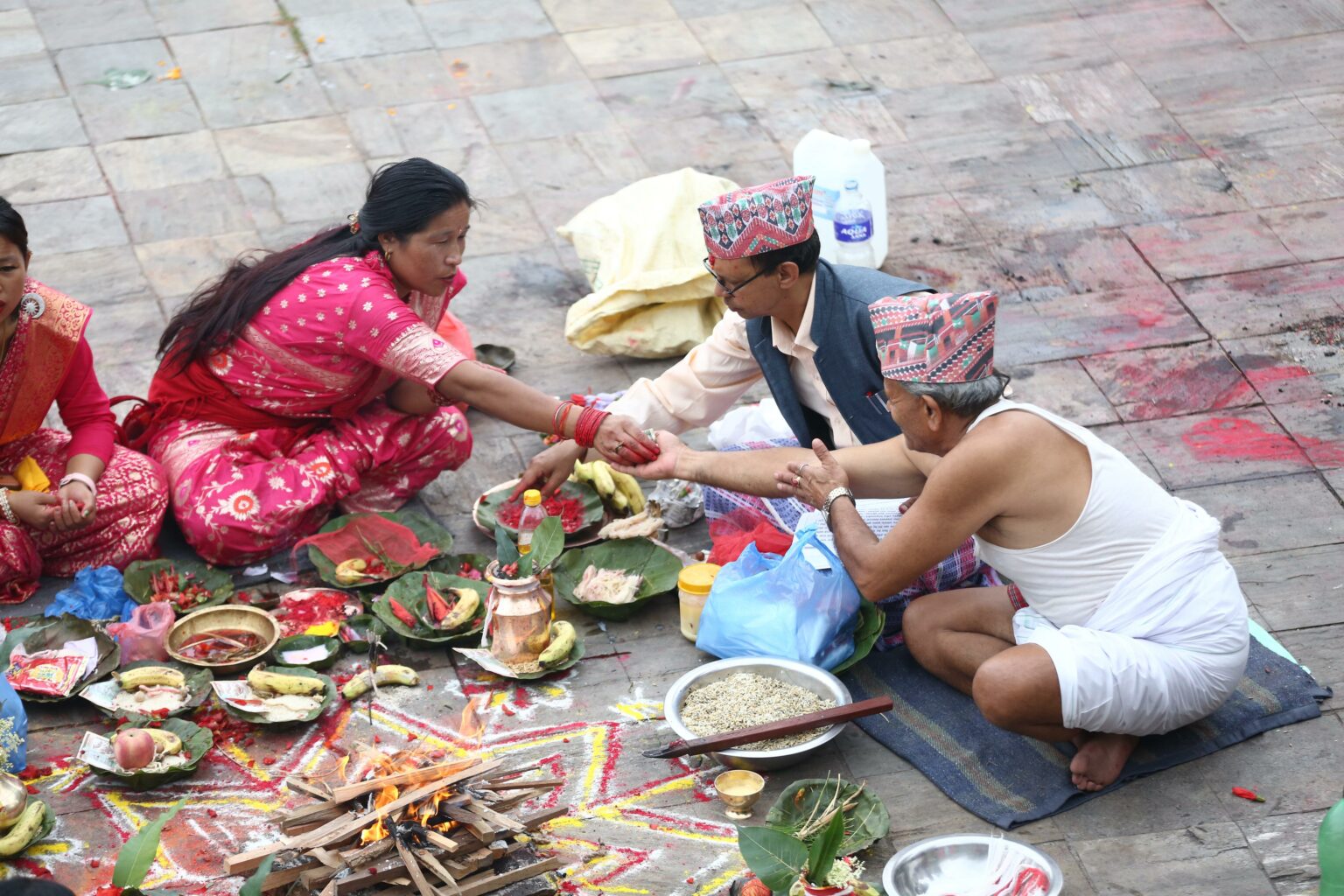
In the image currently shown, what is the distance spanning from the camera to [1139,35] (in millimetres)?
8562

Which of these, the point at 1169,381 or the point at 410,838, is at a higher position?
the point at 410,838

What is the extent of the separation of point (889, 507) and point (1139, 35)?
5.18 meters

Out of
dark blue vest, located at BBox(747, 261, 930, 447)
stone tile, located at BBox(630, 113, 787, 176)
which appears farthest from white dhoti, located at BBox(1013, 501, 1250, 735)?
stone tile, located at BBox(630, 113, 787, 176)

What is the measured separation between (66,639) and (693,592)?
183 cm

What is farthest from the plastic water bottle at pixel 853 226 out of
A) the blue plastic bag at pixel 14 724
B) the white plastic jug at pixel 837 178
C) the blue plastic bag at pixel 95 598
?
the blue plastic bag at pixel 14 724

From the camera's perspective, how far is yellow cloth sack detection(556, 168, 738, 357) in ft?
19.8

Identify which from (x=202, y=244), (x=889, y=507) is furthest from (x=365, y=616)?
(x=202, y=244)

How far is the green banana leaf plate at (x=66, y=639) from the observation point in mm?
4289

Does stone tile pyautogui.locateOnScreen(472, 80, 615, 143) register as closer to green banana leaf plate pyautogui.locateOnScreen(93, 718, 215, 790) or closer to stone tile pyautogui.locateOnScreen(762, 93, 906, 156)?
stone tile pyautogui.locateOnScreen(762, 93, 906, 156)

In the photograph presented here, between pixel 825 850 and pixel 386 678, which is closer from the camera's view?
pixel 825 850

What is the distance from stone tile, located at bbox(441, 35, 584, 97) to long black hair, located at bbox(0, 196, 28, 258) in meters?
4.08

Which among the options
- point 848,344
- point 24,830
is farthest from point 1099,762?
point 24,830

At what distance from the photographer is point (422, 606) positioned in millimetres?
4617

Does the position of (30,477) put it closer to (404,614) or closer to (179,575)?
(179,575)
